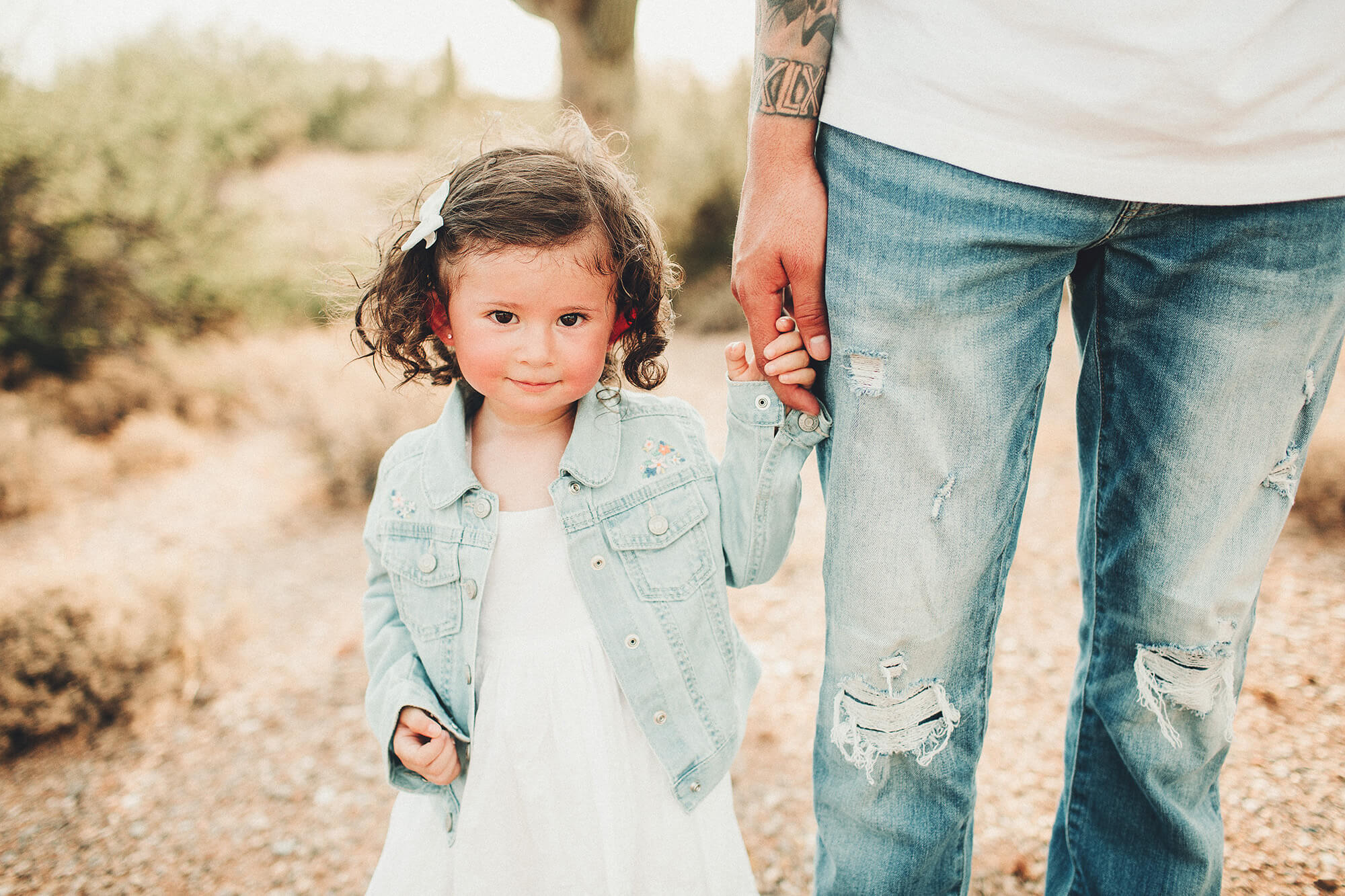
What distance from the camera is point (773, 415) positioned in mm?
1232

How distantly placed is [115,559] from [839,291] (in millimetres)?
3054

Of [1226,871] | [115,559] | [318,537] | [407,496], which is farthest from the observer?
[318,537]

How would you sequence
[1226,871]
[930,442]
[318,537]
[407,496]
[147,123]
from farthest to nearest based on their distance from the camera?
[147,123]
[318,537]
[1226,871]
[407,496]
[930,442]

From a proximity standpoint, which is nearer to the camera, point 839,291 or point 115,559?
point 839,291

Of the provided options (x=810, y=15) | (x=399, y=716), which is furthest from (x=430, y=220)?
(x=399, y=716)

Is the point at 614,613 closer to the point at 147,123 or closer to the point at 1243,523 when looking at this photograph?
the point at 1243,523

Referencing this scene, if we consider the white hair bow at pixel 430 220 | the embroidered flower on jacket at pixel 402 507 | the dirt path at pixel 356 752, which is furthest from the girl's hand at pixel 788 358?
the dirt path at pixel 356 752

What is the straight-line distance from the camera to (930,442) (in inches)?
41.9

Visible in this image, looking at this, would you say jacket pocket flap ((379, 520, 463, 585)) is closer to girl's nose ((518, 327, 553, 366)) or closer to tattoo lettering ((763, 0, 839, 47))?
girl's nose ((518, 327, 553, 366))

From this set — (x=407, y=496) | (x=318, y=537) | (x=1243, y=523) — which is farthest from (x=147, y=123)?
(x=1243, y=523)

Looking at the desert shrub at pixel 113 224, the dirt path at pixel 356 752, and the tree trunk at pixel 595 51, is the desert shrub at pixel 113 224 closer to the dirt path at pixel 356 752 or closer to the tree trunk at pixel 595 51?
the dirt path at pixel 356 752

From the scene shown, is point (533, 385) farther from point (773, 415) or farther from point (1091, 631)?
point (1091, 631)

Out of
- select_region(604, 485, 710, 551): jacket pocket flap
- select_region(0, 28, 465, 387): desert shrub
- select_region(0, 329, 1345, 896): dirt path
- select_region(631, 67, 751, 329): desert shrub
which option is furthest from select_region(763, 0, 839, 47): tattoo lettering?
select_region(631, 67, 751, 329): desert shrub

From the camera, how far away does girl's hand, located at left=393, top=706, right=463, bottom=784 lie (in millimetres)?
1217
